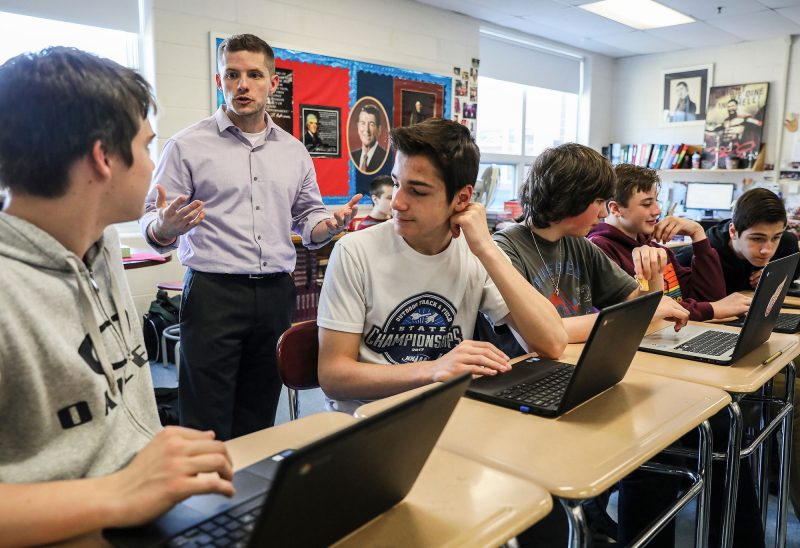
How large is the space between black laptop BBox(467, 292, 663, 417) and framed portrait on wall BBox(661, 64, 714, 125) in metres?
6.35

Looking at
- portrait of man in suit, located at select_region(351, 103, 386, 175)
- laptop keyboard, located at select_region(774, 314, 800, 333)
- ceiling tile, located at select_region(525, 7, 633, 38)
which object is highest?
ceiling tile, located at select_region(525, 7, 633, 38)

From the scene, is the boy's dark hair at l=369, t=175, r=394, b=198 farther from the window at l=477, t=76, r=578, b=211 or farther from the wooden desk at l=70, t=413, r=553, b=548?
the wooden desk at l=70, t=413, r=553, b=548

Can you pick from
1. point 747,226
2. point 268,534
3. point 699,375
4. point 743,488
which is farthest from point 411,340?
point 747,226

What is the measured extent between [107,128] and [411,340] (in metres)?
0.86

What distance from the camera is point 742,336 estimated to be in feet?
5.01

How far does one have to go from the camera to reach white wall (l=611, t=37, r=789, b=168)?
629cm

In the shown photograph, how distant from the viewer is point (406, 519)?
0.80 metres

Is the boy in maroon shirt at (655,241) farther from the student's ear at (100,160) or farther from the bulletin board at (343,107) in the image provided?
the bulletin board at (343,107)

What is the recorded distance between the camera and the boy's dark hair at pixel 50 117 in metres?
0.78

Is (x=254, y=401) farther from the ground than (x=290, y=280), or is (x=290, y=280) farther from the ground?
(x=290, y=280)

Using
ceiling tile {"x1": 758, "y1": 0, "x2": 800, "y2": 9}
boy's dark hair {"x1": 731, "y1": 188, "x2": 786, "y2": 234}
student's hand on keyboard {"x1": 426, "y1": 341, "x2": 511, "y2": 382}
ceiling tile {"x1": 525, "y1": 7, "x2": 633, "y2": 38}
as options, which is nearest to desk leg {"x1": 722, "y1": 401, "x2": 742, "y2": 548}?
student's hand on keyboard {"x1": 426, "y1": 341, "x2": 511, "y2": 382}

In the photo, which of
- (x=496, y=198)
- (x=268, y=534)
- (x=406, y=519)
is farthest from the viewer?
(x=496, y=198)

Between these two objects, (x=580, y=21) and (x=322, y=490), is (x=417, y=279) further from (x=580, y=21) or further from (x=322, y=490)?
(x=580, y=21)

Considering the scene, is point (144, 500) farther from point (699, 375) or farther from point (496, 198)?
point (496, 198)
